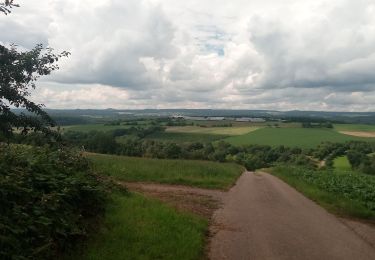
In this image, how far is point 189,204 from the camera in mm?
18344

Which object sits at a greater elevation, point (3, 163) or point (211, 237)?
point (3, 163)

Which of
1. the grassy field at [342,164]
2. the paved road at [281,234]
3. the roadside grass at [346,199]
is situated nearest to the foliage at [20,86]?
the paved road at [281,234]

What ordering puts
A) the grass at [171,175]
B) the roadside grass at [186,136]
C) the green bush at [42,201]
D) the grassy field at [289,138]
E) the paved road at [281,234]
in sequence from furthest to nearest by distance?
the roadside grass at [186,136]
the grassy field at [289,138]
the grass at [171,175]
the paved road at [281,234]
the green bush at [42,201]

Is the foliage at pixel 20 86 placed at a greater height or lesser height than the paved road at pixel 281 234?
greater

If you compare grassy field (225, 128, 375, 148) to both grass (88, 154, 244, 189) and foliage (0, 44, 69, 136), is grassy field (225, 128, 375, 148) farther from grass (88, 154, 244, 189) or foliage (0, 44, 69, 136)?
foliage (0, 44, 69, 136)

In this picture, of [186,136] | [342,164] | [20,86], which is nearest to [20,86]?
[20,86]

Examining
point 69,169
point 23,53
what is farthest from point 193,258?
point 23,53

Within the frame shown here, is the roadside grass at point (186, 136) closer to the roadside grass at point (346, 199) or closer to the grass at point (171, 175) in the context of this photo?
the grass at point (171, 175)

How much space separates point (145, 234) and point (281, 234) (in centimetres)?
444

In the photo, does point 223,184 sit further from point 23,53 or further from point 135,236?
point 23,53

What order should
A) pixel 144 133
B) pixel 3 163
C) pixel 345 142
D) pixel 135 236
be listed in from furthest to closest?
pixel 144 133
pixel 345 142
pixel 135 236
pixel 3 163

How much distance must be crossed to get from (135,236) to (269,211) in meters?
8.41

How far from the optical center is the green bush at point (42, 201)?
6950mm

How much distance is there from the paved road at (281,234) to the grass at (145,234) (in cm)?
63
